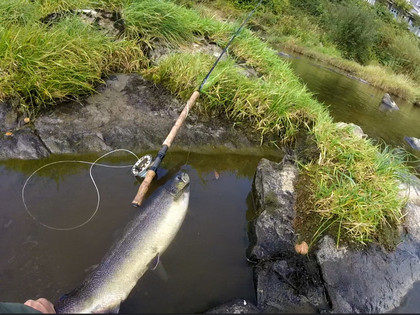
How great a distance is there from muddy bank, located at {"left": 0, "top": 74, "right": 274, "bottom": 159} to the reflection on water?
422cm

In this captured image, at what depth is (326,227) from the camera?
3791 millimetres

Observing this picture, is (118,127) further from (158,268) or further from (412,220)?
(412,220)

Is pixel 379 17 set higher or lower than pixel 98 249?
higher

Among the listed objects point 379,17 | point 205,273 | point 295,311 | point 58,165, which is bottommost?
point 58,165

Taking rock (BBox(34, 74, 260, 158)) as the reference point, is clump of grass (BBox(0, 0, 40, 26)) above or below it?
above

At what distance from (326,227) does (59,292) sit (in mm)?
3111

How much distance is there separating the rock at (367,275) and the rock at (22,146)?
4.22 meters

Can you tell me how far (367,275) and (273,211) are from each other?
130 cm

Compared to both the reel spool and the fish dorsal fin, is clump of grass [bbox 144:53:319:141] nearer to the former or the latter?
the reel spool

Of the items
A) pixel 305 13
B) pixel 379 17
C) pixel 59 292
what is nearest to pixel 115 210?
pixel 59 292

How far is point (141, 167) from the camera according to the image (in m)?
4.43

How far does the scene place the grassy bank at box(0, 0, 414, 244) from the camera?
13.4 feet

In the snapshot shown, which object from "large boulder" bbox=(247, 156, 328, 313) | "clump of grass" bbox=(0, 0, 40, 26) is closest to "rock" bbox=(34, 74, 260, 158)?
"large boulder" bbox=(247, 156, 328, 313)

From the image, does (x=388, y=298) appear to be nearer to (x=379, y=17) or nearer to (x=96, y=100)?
(x=96, y=100)
